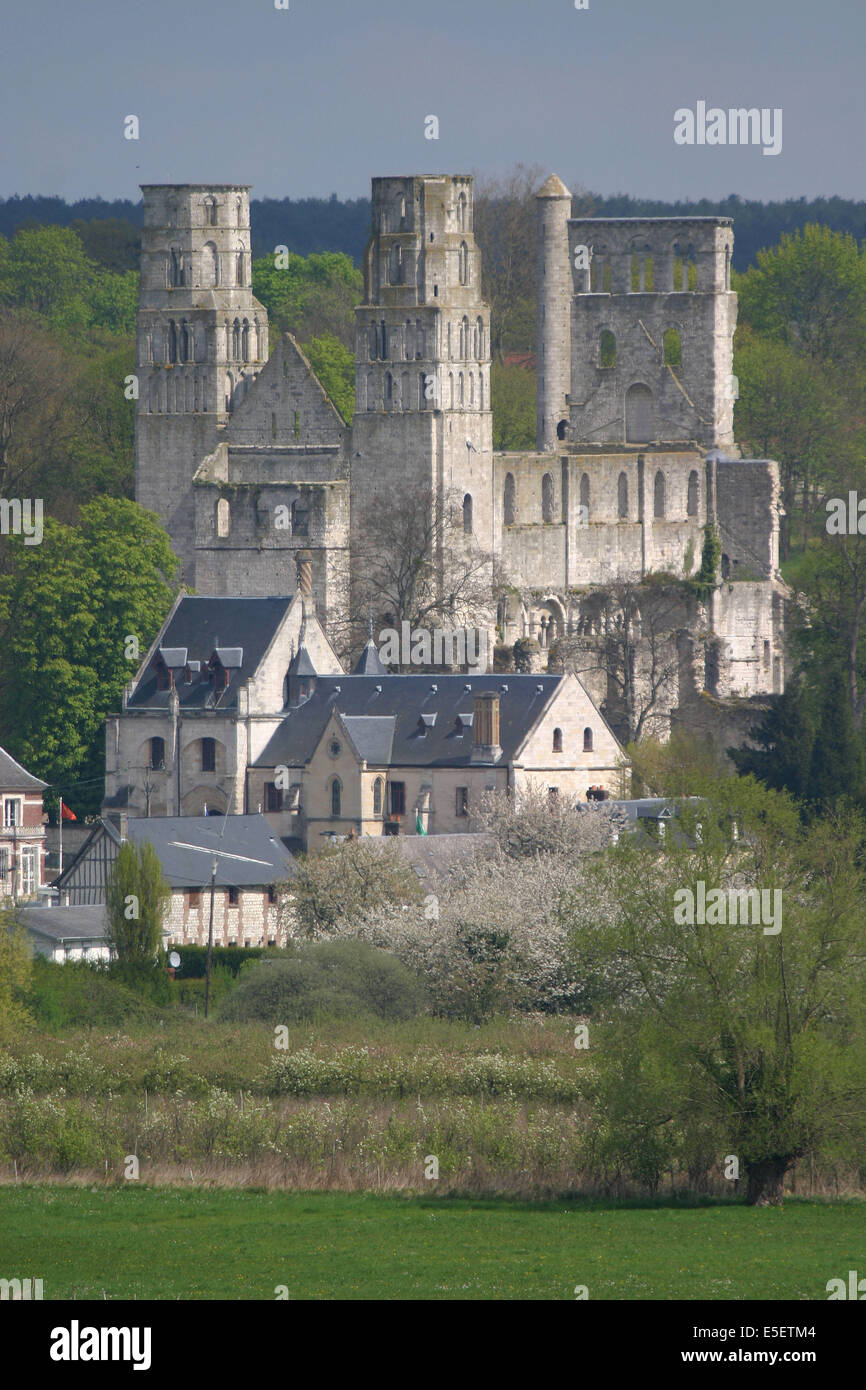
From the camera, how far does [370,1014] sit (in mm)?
54750

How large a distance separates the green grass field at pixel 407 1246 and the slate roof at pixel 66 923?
63.1 feet

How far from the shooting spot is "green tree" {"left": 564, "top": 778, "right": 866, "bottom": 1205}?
131ft

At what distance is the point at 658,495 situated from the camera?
299ft

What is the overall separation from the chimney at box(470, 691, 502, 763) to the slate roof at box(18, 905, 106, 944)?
939 centimetres

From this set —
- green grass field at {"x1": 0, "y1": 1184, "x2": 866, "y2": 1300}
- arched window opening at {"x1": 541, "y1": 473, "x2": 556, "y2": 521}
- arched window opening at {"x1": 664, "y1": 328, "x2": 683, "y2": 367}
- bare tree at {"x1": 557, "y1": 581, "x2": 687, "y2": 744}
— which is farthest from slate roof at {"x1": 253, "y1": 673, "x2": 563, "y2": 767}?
arched window opening at {"x1": 664, "y1": 328, "x2": 683, "y2": 367}

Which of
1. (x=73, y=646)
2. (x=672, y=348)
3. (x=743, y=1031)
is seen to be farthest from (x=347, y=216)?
(x=743, y=1031)

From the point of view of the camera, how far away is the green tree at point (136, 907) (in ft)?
193

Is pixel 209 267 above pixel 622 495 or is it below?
above

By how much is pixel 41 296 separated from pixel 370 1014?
73.8 metres

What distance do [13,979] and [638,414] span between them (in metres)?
46.0

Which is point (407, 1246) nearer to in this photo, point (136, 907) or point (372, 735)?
point (136, 907)

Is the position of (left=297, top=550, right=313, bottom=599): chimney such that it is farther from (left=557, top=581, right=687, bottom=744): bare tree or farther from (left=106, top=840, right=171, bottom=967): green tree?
(left=106, top=840, right=171, bottom=967): green tree
